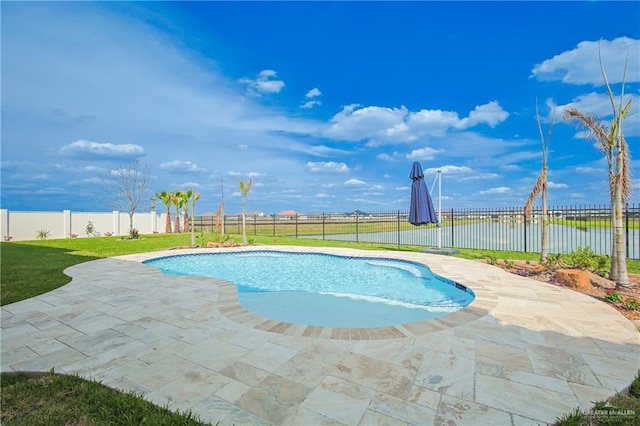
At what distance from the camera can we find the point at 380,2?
363 inches

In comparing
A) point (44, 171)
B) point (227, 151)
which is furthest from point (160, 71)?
point (44, 171)

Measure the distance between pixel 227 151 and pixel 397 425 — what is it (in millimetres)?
19242

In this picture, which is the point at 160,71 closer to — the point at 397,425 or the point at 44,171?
the point at 397,425

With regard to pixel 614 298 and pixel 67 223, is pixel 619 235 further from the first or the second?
pixel 67 223

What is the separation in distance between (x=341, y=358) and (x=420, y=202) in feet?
26.4

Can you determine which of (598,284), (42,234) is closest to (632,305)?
(598,284)

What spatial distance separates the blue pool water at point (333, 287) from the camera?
4605mm

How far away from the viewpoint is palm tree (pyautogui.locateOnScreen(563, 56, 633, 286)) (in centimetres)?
479

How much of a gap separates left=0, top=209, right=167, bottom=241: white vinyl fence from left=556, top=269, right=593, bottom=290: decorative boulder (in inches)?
958

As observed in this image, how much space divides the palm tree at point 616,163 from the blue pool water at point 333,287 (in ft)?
8.58

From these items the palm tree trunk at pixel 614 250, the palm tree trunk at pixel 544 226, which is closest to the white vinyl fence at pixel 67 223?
the palm tree trunk at pixel 544 226

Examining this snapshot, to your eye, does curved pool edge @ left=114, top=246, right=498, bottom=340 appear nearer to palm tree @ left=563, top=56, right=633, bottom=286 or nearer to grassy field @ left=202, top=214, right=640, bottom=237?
palm tree @ left=563, top=56, right=633, bottom=286

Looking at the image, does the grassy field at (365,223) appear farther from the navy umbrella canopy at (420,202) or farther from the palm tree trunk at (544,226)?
the palm tree trunk at (544,226)

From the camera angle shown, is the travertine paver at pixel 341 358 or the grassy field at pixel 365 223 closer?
the travertine paver at pixel 341 358
